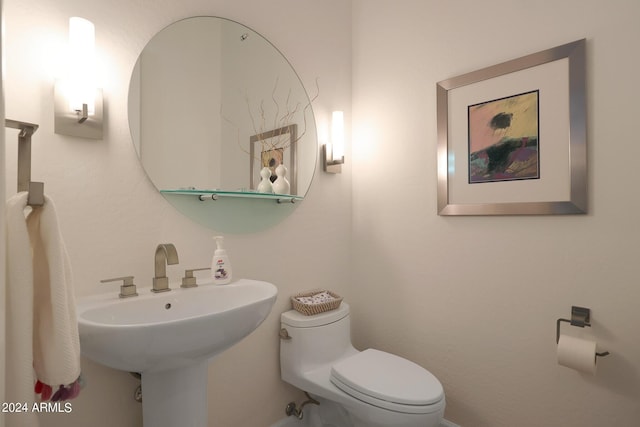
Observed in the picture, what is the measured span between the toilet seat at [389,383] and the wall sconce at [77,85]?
1286 mm

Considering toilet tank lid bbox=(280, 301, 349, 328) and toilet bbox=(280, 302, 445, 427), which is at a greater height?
toilet tank lid bbox=(280, 301, 349, 328)

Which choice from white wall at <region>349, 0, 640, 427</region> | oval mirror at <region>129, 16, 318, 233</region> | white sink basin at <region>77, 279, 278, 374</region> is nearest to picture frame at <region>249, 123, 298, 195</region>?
oval mirror at <region>129, 16, 318, 233</region>

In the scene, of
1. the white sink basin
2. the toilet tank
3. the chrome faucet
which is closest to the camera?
the white sink basin

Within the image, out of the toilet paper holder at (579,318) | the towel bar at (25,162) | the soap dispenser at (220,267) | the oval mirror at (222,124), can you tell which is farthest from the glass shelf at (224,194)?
the toilet paper holder at (579,318)

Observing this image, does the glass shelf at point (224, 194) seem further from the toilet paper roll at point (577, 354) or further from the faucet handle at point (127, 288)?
the toilet paper roll at point (577, 354)

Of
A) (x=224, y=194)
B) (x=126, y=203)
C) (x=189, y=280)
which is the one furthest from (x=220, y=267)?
(x=126, y=203)

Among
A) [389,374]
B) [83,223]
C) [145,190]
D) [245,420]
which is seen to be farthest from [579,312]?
[83,223]

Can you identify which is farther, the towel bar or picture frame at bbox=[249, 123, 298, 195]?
picture frame at bbox=[249, 123, 298, 195]

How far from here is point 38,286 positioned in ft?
2.33

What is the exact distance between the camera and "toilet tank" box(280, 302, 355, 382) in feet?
5.16

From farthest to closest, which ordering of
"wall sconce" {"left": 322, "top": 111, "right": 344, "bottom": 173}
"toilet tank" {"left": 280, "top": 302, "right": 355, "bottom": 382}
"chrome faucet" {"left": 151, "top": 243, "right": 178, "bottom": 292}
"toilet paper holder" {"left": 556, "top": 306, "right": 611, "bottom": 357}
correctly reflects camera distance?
"wall sconce" {"left": 322, "top": 111, "right": 344, "bottom": 173}, "toilet tank" {"left": 280, "top": 302, "right": 355, "bottom": 382}, "toilet paper holder" {"left": 556, "top": 306, "right": 611, "bottom": 357}, "chrome faucet" {"left": 151, "top": 243, "right": 178, "bottom": 292}

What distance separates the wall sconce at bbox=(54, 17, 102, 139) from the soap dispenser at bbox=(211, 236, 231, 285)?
590 mm

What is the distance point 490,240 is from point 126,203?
1.48 meters

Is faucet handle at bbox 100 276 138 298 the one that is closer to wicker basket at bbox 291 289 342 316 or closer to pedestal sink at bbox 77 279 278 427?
pedestal sink at bbox 77 279 278 427
